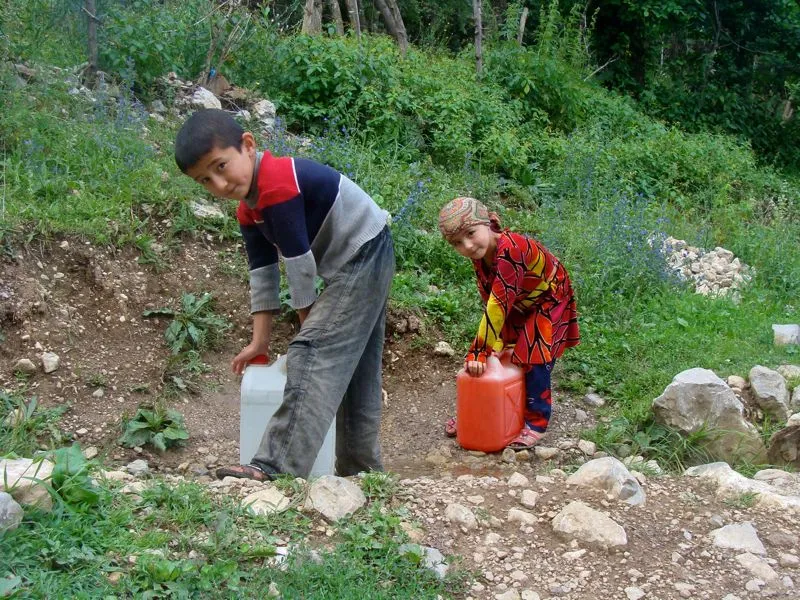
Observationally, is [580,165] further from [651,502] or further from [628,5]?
[628,5]

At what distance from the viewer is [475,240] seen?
3.80 meters

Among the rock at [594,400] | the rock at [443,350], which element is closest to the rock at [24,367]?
the rock at [443,350]

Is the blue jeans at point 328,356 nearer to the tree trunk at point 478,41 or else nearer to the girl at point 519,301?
the girl at point 519,301

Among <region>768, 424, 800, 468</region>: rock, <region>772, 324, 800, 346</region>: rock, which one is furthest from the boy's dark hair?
<region>772, 324, 800, 346</region>: rock

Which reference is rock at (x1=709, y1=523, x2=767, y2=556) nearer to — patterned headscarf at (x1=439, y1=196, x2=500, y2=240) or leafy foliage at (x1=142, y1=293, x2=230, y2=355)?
patterned headscarf at (x1=439, y1=196, x2=500, y2=240)

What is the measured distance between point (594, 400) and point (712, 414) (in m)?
0.73

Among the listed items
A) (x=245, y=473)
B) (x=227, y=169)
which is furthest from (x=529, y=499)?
(x=227, y=169)

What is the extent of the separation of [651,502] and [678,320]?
2.58 metres

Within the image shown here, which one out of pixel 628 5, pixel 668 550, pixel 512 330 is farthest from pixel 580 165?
pixel 628 5

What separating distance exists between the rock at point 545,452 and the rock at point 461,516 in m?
1.42

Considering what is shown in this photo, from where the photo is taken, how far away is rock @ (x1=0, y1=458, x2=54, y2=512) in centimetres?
231

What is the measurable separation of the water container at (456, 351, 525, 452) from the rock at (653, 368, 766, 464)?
0.75 m

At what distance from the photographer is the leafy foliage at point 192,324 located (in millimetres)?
4578

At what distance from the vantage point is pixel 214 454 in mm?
4051
